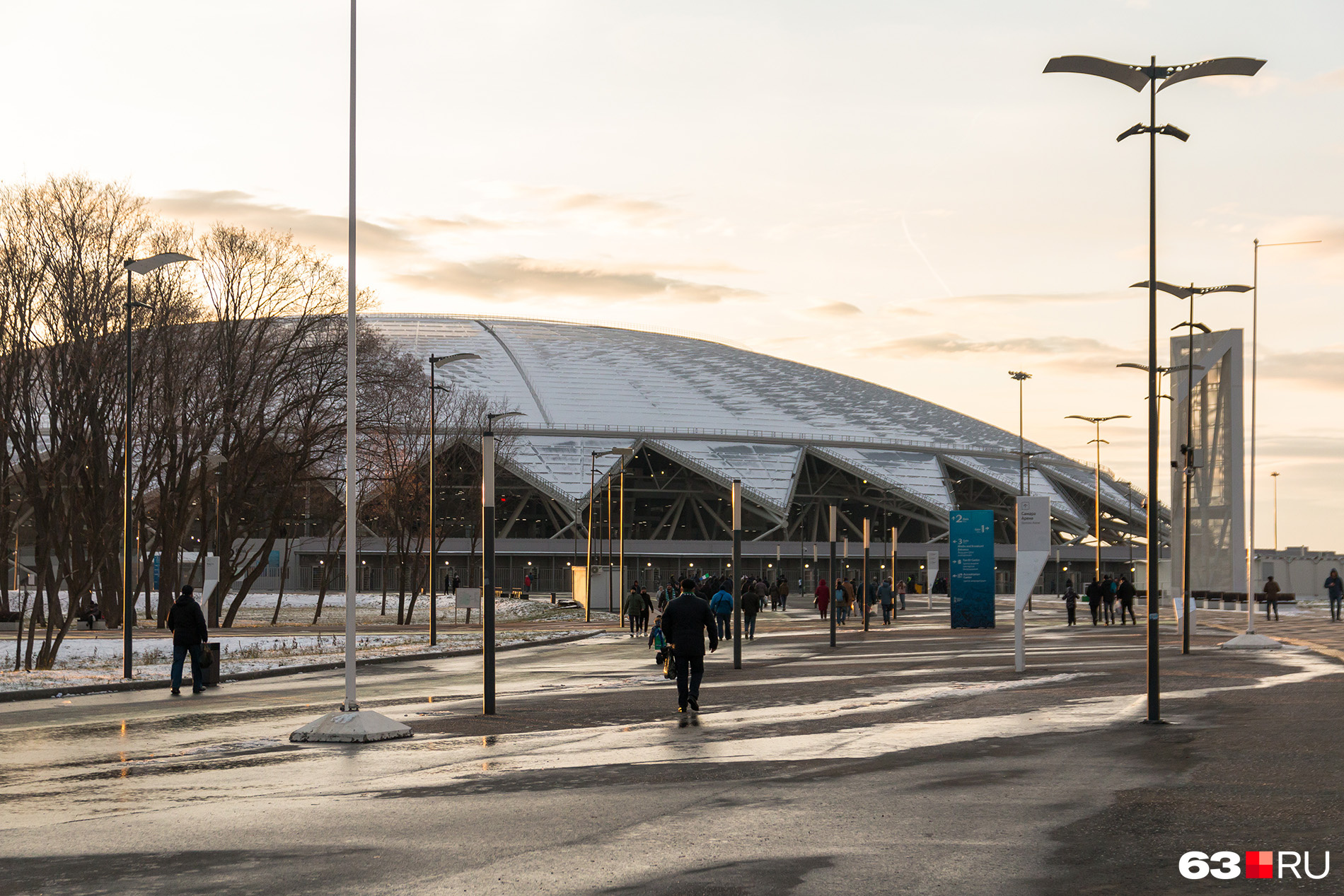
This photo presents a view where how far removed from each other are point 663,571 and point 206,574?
2671 inches

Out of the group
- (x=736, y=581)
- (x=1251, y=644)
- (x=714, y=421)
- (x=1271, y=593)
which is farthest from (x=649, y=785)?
(x=714, y=421)

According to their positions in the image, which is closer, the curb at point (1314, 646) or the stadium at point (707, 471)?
the curb at point (1314, 646)

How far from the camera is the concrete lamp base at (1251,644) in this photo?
32.4 m

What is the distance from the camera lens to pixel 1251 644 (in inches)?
1278

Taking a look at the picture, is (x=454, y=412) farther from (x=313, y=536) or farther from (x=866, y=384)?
(x=866, y=384)

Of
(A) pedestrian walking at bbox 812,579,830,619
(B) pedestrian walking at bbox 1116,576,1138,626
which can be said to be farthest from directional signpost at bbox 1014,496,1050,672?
(B) pedestrian walking at bbox 1116,576,1138,626

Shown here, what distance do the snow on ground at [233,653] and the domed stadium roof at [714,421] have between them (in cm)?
4398

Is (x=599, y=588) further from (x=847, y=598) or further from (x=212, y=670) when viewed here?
(x=212, y=670)

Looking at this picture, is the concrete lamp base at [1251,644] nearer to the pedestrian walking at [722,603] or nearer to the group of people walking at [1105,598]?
the pedestrian walking at [722,603]

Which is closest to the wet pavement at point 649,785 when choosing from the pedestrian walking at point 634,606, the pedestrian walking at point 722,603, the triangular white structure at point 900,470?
the pedestrian walking at point 722,603

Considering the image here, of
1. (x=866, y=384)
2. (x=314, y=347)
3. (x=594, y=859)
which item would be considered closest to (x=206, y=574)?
(x=314, y=347)

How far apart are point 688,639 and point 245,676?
12111 mm

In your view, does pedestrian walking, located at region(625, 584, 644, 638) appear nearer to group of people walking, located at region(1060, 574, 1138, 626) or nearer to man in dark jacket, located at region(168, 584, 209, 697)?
group of people walking, located at region(1060, 574, 1138, 626)

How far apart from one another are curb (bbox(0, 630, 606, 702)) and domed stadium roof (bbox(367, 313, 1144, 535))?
50.7 metres
